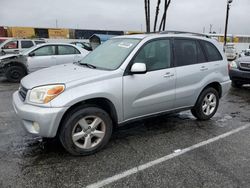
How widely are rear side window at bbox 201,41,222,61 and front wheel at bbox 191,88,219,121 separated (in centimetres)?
64

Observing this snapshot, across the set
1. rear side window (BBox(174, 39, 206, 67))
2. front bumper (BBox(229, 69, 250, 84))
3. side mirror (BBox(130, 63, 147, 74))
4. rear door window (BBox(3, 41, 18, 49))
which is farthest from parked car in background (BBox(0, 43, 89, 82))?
side mirror (BBox(130, 63, 147, 74))

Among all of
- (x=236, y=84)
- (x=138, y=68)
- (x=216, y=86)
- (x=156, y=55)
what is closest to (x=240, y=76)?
(x=236, y=84)

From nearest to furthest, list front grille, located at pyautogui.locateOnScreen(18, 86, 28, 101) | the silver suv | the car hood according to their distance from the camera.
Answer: the silver suv → the car hood → front grille, located at pyautogui.locateOnScreen(18, 86, 28, 101)

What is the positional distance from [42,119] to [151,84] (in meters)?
1.77

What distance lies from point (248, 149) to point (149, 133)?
1.62 metres

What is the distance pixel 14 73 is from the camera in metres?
10.0

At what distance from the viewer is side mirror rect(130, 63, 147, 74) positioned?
380cm

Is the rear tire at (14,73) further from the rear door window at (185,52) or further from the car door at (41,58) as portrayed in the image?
the rear door window at (185,52)

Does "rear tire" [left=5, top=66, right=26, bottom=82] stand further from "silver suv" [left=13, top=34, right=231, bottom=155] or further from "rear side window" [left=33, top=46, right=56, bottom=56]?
"silver suv" [left=13, top=34, right=231, bottom=155]

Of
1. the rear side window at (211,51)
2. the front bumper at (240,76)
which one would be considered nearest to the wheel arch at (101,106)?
the rear side window at (211,51)

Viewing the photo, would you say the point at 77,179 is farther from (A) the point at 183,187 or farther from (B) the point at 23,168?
(A) the point at 183,187

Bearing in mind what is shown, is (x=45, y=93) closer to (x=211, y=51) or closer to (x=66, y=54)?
(x=211, y=51)

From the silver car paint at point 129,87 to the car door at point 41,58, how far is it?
6085mm

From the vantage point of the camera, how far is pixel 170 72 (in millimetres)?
4383
